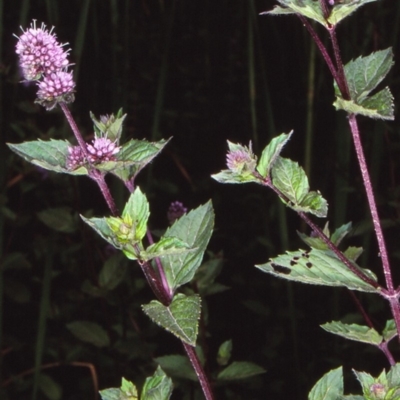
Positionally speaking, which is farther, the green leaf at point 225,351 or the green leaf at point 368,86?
the green leaf at point 225,351

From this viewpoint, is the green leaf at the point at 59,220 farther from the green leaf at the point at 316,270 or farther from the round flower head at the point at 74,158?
the green leaf at the point at 316,270

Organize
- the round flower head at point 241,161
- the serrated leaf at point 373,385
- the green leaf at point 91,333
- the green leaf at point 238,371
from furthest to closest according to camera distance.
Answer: the green leaf at point 91,333 → the green leaf at point 238,371 → the round flower head at point 241,161 → the serrated leaf at point 373,385

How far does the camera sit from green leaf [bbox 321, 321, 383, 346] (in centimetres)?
91

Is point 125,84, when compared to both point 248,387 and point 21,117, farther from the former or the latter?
point 21,117

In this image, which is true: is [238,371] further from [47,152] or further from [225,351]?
[47,152]

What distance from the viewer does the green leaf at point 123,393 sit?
91cm

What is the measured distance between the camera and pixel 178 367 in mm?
1413

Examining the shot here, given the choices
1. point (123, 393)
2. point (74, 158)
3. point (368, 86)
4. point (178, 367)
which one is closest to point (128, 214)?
point (74, 158)

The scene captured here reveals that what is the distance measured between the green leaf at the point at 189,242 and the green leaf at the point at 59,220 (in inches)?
31.1

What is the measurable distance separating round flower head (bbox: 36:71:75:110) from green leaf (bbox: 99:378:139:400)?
0.37 meters

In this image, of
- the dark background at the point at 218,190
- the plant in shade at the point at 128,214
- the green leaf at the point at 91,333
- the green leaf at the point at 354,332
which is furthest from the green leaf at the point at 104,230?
the green leaf at the point at 91,333

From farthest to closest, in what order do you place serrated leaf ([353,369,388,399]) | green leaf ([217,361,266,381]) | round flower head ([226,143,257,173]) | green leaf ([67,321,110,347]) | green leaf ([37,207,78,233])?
green leaf ([37,207,78,233])
green leaf ([67,321,110,347])
green leaf ([217,361,266,381])
round flower head ([226,143,257,173])
serrated leaf ([353,369,388,399])

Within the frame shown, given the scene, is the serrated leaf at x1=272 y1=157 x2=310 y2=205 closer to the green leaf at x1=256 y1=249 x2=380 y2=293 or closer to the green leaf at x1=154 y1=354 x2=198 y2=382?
the green leaf at x1=256 y1=249 x2=380 y2=293

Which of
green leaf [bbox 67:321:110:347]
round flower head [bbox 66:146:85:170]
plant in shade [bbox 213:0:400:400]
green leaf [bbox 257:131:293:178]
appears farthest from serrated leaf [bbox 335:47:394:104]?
green leaf [bbox 67:321:110:347]
